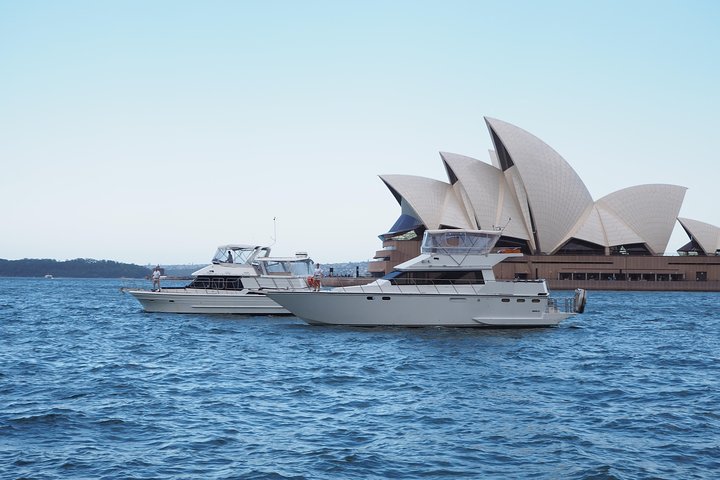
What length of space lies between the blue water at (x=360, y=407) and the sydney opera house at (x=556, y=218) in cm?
5995

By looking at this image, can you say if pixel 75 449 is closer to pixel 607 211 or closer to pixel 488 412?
pixel 488 412

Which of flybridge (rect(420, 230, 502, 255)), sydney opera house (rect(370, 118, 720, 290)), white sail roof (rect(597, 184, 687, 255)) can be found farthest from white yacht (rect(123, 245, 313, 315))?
white sail roof (rect(597, 184, 687, 255))

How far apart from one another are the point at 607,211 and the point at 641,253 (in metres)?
7.41

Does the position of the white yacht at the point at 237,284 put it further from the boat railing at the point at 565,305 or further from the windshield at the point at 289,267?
the boat railing at the point at 565,305

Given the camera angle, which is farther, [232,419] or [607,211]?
[607,211]

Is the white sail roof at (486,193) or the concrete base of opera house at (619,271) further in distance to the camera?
the concrete base of opera house at (619,271)

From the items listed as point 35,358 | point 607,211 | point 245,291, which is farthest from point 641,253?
point 35,358

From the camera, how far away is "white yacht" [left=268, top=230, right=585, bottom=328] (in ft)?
102

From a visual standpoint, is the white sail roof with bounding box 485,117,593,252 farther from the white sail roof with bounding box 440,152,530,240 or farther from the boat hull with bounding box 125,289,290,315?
the boat hull with bounding box 125,289,290,315

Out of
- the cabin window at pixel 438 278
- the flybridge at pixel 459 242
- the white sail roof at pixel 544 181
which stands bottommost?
the cabin window at pixel 438 278

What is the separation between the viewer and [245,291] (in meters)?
40.1

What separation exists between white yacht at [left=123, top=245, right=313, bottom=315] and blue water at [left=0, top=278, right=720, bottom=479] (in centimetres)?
930

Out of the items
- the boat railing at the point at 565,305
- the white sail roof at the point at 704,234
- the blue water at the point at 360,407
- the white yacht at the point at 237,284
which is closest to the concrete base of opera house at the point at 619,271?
the white sail roof at the point at 704,234

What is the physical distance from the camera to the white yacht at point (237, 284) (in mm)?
39750
